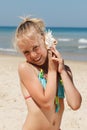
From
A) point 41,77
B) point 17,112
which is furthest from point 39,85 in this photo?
point 17,112

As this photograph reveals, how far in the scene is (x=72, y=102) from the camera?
273 cm

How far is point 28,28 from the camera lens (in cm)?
278

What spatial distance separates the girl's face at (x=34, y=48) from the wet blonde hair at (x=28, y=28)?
1.2 inches

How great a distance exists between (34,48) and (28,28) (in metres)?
0.14

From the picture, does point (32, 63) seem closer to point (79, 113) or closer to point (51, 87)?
point (51, 87)

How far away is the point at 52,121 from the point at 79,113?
13.7 feet

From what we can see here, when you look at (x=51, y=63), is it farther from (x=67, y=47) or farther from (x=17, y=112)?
(x=67, y=47)

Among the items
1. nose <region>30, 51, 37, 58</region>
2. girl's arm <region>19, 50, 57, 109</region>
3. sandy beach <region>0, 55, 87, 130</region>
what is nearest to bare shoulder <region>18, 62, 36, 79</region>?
girl's arm <region>19, 50, 57, 109</region>

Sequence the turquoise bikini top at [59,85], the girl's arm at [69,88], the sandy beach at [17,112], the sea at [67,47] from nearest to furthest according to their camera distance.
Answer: the girl's arm at [69,88] → the turquoise bikini top at [59,85] → the sandy beach at [17,112] → the sea at [67,47]

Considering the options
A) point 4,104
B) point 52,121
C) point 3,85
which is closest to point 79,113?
point 4,104

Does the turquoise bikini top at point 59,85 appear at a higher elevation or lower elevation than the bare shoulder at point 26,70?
lower

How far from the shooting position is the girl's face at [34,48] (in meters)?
2.77

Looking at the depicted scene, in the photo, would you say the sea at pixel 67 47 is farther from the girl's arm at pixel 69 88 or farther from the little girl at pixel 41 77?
the girl's arm at pixel 69 88

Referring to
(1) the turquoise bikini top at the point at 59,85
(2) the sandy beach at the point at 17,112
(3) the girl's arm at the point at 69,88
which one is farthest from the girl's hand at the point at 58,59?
(2) the sandy beach at the point at 17,112
